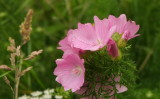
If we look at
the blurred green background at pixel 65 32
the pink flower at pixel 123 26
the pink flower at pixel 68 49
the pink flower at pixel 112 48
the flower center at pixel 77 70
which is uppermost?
the blurred green background at pixel 65 32

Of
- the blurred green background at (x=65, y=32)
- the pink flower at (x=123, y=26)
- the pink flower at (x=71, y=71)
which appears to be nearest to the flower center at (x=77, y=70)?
the pink flower at (x=71, y=71)

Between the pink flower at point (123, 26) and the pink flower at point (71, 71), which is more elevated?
the pink flower at point (123, 26)

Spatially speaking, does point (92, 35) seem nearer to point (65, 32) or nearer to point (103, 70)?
point (103, 70)

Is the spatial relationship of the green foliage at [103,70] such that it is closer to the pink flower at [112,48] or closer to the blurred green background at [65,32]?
the pink flower at [112,48]

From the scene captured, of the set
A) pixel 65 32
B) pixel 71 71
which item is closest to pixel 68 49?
pixel 71 71

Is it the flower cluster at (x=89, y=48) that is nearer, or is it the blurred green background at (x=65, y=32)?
the flower cluster at (x=89, y=48)

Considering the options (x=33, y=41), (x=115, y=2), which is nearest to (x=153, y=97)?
(x=115, y=2)

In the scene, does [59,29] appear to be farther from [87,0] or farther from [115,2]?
[115,2]

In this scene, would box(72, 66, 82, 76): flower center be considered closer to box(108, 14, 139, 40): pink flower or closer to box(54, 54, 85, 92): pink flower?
box(54, 54, 85, 92): pink flower

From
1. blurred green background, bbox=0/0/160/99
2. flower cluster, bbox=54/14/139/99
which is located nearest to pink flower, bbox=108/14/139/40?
flower cluster, bbox=54/14/139/99
